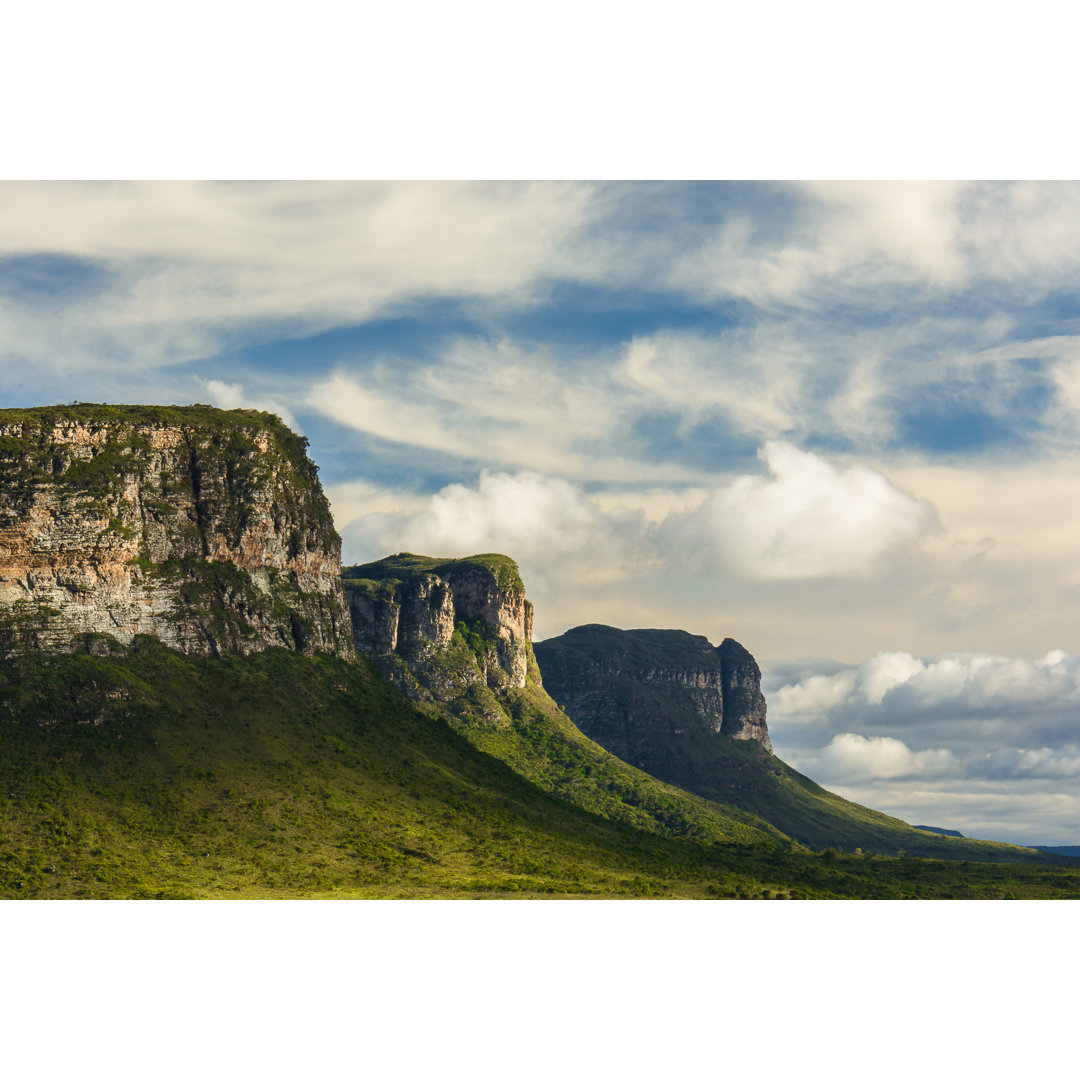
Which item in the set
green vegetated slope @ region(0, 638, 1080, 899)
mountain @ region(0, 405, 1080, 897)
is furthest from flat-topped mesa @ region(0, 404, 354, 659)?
green vegetated slope @ region(0, 638, 1080, 899)

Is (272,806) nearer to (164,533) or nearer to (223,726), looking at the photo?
(223,726)

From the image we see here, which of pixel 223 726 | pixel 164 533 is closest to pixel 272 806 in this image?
pixel 223 726

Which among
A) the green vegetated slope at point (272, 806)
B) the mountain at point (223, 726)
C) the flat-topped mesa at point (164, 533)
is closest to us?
the green vegetated slope at point (272, 806)

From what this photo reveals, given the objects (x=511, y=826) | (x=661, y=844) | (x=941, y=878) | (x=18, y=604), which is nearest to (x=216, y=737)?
(x=18, y=604)

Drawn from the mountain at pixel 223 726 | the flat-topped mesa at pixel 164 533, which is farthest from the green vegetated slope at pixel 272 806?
the flat-topped mesa at pixel 164 533

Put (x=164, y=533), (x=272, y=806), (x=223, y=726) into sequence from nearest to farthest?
(x=272, y=806)
(x=223, y=726)
(x=164, y=533)

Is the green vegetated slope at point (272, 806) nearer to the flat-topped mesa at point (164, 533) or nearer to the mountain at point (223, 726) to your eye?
the mountain at point (223, 726)

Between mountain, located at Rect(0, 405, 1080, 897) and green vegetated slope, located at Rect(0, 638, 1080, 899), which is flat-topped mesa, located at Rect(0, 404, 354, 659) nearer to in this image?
mountain, located at Rect(0, 405, 1080, 897)
